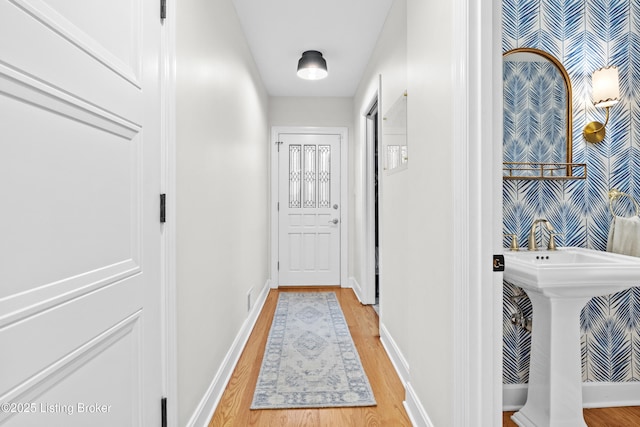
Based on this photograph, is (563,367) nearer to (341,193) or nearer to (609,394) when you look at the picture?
(609,394)

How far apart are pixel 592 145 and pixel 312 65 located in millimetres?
2242

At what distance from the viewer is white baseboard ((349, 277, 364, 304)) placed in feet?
13.4

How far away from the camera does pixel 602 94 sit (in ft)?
6.45

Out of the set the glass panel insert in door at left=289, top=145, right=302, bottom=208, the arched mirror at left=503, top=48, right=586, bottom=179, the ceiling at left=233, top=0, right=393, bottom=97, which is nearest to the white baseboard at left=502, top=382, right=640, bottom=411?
the arched mirror at left=503, top=48, right=586, bottom=179

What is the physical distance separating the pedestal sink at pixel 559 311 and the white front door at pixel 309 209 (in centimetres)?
308

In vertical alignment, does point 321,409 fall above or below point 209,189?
below

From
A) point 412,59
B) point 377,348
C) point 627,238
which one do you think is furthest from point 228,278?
point 627,238

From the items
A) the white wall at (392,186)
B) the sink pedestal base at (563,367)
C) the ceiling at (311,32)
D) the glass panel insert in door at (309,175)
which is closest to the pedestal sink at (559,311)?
the sink pedestal base at (563,367)

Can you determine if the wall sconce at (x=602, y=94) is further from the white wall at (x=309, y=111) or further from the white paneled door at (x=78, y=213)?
the white wall at (x=309, y=111)

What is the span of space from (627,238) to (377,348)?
1705 mm

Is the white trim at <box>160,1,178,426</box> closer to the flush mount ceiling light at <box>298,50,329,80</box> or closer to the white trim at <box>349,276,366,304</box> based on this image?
the flush mount ceiling light at <box>298,50,329,80</box>

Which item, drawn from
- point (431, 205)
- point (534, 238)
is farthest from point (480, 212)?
point (534, 238)

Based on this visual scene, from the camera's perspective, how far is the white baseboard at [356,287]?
4097 mm

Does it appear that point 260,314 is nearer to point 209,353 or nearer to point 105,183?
point 209,353
